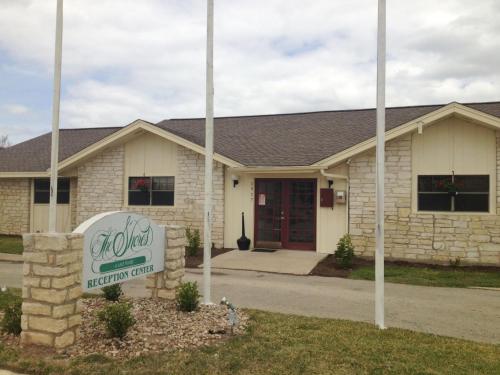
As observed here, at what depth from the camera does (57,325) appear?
4695mm

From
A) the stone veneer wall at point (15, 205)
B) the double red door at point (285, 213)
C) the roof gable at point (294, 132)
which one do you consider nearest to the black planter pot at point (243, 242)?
the double red door at point (285, 213)

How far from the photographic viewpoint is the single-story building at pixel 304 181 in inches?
460

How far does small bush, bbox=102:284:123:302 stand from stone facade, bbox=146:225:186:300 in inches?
18.7

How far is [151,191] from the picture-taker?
1519 centimetres

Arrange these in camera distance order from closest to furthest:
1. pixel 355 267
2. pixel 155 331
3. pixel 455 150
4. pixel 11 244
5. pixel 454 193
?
pixel 155 331 → pixel 355 267 → pixel 454 193 → pixel 455 150 → pixel 11 244

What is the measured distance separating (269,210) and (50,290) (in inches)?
382

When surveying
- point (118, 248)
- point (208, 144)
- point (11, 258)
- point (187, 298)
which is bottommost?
point (11, 258)

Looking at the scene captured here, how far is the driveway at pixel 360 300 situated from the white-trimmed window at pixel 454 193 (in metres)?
3.38

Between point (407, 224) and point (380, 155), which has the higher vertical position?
point (380, 155)

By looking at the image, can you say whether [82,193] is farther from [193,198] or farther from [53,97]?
[53,97]

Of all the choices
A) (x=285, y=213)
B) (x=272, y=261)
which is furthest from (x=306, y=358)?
(x=285, y=213)

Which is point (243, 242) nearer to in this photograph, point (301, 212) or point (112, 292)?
point (301, 212)

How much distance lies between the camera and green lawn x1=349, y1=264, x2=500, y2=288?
9.53m

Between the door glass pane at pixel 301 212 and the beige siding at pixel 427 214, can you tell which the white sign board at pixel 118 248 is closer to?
the beige siding at pixel 427 214
